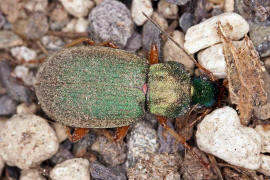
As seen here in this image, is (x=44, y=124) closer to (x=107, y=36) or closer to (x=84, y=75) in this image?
(x=84, y=75)

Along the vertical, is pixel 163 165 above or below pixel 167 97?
below

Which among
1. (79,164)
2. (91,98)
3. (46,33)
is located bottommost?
(79,164)

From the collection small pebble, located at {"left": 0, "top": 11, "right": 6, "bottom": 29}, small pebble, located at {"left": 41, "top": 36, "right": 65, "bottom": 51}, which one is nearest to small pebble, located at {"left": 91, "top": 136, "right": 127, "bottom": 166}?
small pebble, located at {"left": 41, "top": 36, "right": 65, "bottom": 51}

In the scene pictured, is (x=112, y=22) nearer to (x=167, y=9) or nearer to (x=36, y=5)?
(x=167, y=9)

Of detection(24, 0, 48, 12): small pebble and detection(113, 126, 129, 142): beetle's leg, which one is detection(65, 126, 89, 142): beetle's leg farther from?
detection(24, 0, 48, 12): small pebble

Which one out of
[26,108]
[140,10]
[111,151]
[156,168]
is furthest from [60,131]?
[140,10]

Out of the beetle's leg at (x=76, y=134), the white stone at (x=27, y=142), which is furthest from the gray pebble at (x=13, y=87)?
the beetle's leg at (x=76, y=134)

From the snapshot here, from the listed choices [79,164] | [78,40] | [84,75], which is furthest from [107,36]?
[79,164]
